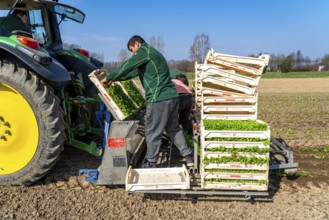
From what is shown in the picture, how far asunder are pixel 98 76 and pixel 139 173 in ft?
4.70

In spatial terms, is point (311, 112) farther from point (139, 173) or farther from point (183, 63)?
point (183, 63)

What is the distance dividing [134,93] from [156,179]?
2.05m

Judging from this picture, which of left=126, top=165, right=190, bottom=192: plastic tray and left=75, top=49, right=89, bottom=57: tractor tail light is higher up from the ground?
left=75, top=49, right=89, bottom=57: tractor tail light

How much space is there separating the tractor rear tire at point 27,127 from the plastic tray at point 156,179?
3.27 feet

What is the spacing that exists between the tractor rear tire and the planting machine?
0.04 feet

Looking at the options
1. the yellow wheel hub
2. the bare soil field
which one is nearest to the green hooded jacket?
the yellow wheel hub

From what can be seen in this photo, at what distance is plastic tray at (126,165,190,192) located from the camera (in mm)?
3648

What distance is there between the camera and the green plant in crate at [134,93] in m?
5.34

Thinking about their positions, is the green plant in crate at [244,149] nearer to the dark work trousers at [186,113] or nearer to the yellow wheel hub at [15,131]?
the dark work trousers at [186,113]

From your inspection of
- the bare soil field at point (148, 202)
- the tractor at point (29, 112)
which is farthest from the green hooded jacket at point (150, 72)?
the bare soil field at point (148, 202)

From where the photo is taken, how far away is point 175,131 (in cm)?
434

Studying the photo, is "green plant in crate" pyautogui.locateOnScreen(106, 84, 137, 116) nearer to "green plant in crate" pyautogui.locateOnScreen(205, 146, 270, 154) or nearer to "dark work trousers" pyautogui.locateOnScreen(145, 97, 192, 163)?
"dark work trousers" pyautogui.locateOnScreen(145, 97, 192, 163)

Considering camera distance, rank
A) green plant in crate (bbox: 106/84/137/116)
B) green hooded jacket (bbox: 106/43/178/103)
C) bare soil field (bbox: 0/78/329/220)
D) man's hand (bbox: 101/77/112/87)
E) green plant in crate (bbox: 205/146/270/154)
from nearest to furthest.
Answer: bare soil field (bbox: 0/78/329/220) → green plant in crate (bbox: 205/146/270/154) → green hooded jacket (bbox: 106/43/178/103) → man's hand (bbox: 101/77/112/87) → green plant in crate (bbox: 106/84/137/116)

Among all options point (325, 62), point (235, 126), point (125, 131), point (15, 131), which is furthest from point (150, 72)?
point (325, 62)
